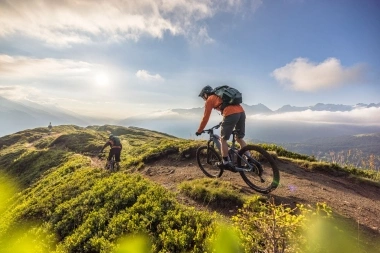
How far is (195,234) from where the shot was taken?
731 cm

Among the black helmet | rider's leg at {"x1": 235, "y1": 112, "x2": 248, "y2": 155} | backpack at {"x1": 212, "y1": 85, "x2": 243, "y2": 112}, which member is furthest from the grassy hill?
the black helmet

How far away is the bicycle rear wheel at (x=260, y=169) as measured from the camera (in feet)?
31.4

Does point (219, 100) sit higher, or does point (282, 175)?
point (219, 100)

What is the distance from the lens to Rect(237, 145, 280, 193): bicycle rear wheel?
9.56m

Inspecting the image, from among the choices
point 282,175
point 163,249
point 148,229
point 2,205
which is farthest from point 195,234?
point 2,205

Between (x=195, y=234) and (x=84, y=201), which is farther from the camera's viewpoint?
(x=84, y=201)

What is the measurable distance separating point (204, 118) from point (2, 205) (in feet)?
74.0

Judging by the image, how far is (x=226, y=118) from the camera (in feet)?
34.4

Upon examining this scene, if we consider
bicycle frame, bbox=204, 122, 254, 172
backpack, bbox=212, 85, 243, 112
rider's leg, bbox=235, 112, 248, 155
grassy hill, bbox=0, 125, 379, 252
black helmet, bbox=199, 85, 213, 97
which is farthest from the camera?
black helmet, bbox=199, 85, 213, 97

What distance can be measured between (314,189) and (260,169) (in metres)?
2.84

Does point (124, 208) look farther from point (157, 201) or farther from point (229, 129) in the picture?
point (229, 129)

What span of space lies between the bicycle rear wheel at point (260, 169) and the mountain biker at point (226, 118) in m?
0.59

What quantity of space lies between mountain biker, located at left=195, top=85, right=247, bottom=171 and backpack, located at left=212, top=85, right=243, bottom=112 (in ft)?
0.53

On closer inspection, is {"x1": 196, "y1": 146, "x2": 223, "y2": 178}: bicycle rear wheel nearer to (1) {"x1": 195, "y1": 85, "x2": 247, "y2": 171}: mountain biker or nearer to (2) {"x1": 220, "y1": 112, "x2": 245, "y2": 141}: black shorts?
(1) {"x1": 195, "y1": 85, "x2": 247, "y2": 171}: mountain biker
